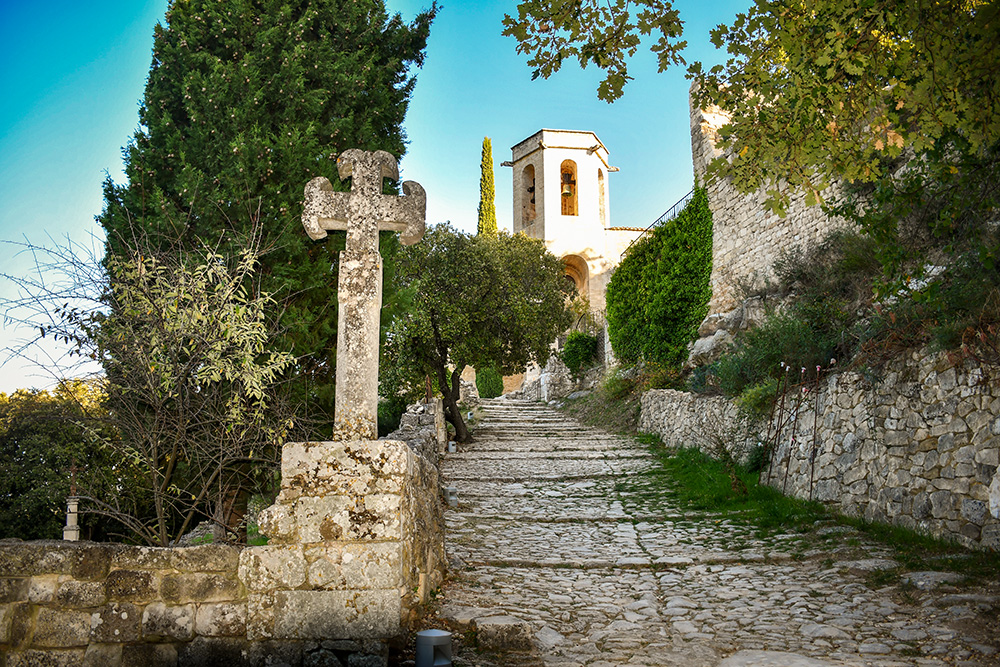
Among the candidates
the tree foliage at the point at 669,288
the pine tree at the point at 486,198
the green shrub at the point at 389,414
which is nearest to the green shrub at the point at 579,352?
the tree foliage at the point at 669,288

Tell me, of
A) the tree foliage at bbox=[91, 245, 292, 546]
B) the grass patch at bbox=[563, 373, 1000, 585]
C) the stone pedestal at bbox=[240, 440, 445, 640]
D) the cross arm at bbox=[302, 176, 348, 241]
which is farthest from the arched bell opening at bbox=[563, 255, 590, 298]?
the stone pedestal at bbox=[240, 440, 445, 640]

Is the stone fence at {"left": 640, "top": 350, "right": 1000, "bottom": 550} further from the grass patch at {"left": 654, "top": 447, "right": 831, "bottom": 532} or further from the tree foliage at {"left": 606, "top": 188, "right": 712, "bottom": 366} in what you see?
the tree foliage at {"left": 606, "top": 188, "right": 712, "bottom": 366}

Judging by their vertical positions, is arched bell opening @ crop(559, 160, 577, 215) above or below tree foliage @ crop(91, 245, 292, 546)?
above

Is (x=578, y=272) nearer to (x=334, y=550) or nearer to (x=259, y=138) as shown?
(x=259, y=138)

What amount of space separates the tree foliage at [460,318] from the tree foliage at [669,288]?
326 centimetres

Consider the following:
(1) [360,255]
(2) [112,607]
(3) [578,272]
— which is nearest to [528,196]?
(3) [578,272]

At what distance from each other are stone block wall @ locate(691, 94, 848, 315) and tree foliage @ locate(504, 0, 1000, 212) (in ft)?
33.9

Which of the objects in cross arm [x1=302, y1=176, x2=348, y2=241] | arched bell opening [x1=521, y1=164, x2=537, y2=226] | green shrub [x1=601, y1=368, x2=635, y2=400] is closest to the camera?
cross arm [x1=302, y1=176, x2=348, y2=241]

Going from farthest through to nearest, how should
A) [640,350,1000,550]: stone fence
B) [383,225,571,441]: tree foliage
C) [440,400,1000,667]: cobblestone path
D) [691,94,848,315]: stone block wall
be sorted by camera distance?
[383,225,571,441]: tree foliage < [691,94,848,315]: stone block wall < [640,350,1000,550]: stone fence < [440,400,1000,667]: cobblestone path

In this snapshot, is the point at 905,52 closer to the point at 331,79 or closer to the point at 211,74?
the point at 331,79

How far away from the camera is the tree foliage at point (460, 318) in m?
14.8

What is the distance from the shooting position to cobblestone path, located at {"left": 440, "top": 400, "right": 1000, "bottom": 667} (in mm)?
4027

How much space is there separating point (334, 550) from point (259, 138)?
4.39m

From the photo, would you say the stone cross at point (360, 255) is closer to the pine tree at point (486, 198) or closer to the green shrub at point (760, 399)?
the green shrub at point (760, 399)
